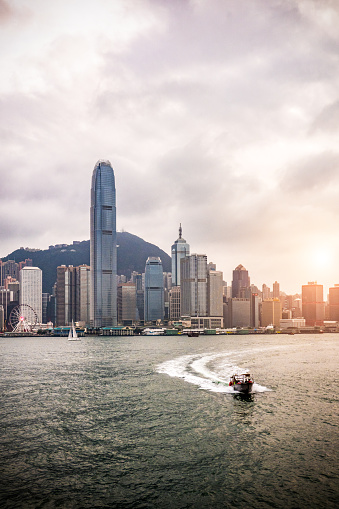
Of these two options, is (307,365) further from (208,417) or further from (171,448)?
(171,448)

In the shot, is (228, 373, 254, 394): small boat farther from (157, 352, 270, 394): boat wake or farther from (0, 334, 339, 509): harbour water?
(0, 334, 339, 509): harbour water

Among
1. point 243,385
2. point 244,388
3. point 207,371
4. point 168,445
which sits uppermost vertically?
point 168,445

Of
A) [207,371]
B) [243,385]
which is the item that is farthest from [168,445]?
[207,371]

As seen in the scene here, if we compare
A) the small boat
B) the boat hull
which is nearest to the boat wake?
the small boat

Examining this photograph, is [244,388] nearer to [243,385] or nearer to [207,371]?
[243,385]

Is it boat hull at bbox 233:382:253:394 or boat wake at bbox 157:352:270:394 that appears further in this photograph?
boat wake at bbox 157:352:270:394

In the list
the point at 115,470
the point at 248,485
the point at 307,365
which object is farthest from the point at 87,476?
the point at 307,365

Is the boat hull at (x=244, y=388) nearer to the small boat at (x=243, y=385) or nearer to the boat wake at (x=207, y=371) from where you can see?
the small boat at (x=243, y=385)
